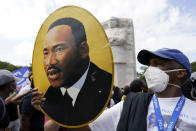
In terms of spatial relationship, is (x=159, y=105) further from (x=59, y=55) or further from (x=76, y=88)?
(x=59, y=55)

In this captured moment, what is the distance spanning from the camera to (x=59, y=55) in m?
1.29

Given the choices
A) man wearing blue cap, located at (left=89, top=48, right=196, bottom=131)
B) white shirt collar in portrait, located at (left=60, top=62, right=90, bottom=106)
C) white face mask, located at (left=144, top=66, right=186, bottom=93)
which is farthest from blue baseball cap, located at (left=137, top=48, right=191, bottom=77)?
white shirt collar in portrait, located at (left=60, top=62, right=90, bottom=106)

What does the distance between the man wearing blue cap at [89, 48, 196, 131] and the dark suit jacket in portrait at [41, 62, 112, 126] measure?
0.25 metres

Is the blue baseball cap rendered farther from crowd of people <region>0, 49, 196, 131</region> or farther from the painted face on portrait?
the painted face on portrait

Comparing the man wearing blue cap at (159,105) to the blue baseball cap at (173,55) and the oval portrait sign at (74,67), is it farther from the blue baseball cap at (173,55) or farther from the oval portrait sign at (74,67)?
the oval portrait sign at (74,67)

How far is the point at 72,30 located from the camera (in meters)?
1.29

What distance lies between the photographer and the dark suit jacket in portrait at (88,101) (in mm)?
1149

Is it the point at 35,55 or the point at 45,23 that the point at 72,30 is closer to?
the point at 45,23

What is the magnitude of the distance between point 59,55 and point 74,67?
0.15 metres

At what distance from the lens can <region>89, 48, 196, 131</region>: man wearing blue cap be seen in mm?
1257

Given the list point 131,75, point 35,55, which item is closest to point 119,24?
point 131,75

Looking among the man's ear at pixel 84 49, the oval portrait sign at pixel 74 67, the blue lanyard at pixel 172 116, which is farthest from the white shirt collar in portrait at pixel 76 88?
the blue lanyard at pixel 172 116

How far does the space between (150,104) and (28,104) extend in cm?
135

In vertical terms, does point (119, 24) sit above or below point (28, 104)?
above
